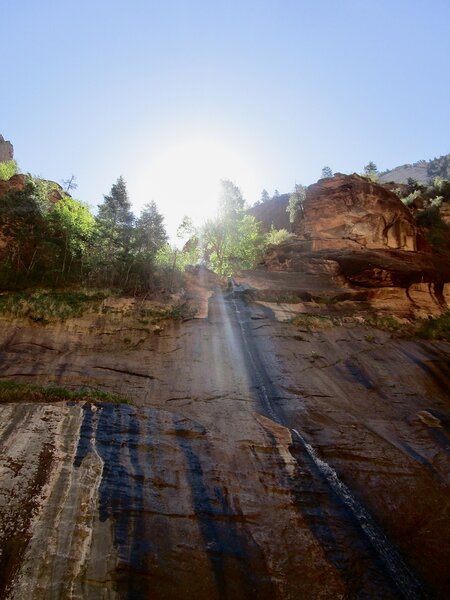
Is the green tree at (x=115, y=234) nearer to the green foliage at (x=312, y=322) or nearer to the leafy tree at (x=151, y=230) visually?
the leafy tree at (x=151, y=230)

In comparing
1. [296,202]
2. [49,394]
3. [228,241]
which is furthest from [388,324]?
[296,202]

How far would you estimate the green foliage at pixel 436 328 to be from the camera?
21.4m

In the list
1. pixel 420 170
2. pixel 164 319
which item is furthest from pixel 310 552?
pixel 420 170

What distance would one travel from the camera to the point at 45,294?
65.0 ft

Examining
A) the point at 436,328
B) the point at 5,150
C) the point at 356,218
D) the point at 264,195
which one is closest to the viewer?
the point at 436,328

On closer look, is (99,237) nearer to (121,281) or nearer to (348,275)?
(121,281)

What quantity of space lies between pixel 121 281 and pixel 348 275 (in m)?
15.7

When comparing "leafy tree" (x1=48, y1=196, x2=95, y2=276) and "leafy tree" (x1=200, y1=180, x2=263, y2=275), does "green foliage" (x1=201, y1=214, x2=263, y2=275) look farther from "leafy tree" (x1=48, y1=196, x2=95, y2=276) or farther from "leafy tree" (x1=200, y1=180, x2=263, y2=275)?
"leafy tree" (x1=48, y1=196, x2=95, y2=276)

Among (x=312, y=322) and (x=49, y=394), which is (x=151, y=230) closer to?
(x=312, y=322)

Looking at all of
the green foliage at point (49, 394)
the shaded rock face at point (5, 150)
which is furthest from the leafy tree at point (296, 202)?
the shaded rock face at point (5, 150)

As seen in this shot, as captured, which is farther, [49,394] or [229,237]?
[229,237]

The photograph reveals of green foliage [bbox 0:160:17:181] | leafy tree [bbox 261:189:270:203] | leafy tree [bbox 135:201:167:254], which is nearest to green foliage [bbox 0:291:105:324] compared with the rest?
leafy tree [bbox 135:201:167:254]

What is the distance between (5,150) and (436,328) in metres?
70.8

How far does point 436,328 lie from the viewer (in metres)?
22.3
